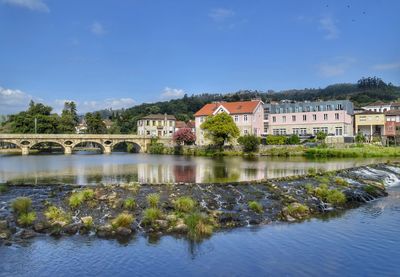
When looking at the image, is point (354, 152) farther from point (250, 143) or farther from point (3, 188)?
point (3, 188)

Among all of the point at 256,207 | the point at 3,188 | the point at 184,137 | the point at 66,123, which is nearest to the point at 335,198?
the point at 256,207

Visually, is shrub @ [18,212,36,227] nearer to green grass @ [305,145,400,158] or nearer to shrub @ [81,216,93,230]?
shrub @ [81,216,93,230]

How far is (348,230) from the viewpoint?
20891mm

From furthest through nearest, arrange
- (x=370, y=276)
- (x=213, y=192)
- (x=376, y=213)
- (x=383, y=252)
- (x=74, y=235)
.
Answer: (x=213, y=192) < (x=376, y=213) < (x=74, y=235) < (x=383, y=252) < (x=370, y=276)

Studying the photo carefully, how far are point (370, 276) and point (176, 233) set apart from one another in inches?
358

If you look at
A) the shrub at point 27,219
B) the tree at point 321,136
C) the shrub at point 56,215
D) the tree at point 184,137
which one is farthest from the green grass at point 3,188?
the tree at point 184,137

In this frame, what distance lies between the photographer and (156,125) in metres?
117

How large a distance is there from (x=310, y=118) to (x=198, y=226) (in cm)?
6888

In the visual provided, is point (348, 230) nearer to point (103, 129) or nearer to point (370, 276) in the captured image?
point (370, 276)

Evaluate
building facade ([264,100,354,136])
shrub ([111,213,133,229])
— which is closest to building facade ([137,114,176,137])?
building facade ([264,100,354,136])

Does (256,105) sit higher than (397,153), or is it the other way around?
(256,105)

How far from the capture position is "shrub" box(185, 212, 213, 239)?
19658 millimetres

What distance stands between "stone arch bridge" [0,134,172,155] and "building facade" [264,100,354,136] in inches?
→ 1000

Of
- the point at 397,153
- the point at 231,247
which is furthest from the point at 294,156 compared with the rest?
the point at 231,247
